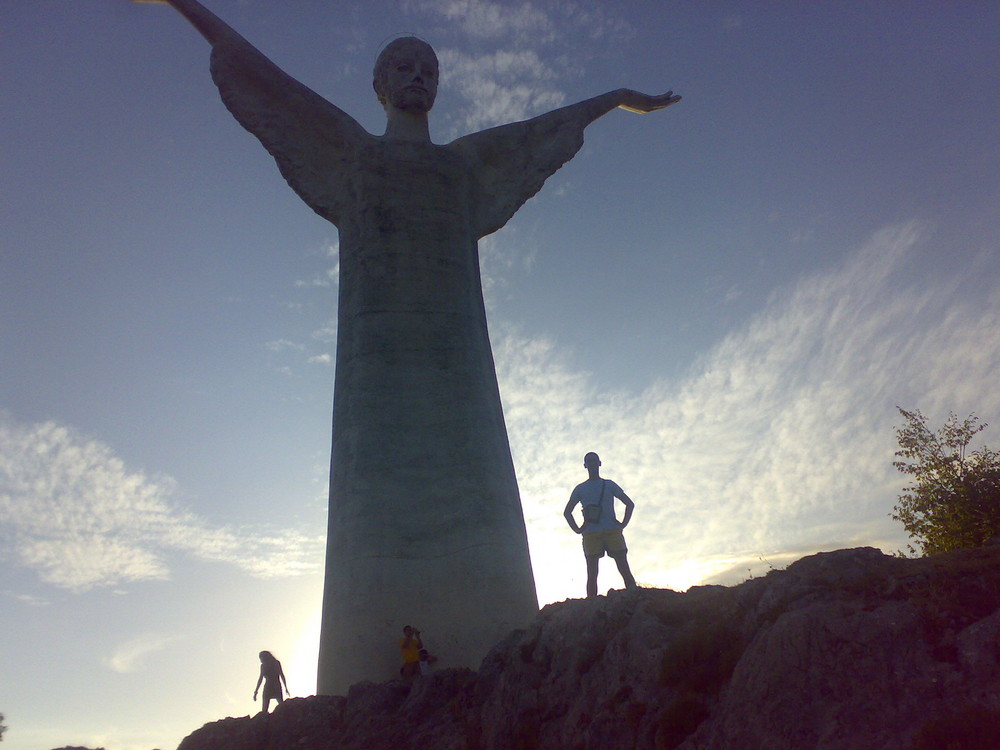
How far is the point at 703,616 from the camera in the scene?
6.46 metres

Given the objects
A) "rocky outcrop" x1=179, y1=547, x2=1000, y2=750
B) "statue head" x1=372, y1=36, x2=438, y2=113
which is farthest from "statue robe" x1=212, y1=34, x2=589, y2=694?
"rocky outcrop" x1=179, y1=547, x2=1000, y2=750

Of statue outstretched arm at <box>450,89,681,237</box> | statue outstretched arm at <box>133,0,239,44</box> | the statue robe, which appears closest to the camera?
the statue robe

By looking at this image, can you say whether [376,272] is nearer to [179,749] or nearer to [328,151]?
[328,151]

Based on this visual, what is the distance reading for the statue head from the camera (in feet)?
49.8

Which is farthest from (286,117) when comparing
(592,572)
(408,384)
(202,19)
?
(592,572)

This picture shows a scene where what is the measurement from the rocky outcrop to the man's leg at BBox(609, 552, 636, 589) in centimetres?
168

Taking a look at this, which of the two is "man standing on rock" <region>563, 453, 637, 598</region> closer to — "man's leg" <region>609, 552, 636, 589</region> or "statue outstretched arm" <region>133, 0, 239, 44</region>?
"man's leg" <region>609, 552, 636, 589</region>

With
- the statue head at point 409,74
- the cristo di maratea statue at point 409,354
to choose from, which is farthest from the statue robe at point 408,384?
the statue head at point 409,74

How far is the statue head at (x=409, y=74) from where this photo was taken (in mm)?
15164

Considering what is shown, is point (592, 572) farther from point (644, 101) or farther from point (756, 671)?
point (644, 101)

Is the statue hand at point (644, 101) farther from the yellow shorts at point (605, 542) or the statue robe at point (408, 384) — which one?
the yellow shorts at point (605, 542)

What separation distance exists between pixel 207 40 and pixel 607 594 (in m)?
12.3

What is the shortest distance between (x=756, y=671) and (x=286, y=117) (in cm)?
1294

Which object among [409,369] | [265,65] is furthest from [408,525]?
[265,65]
